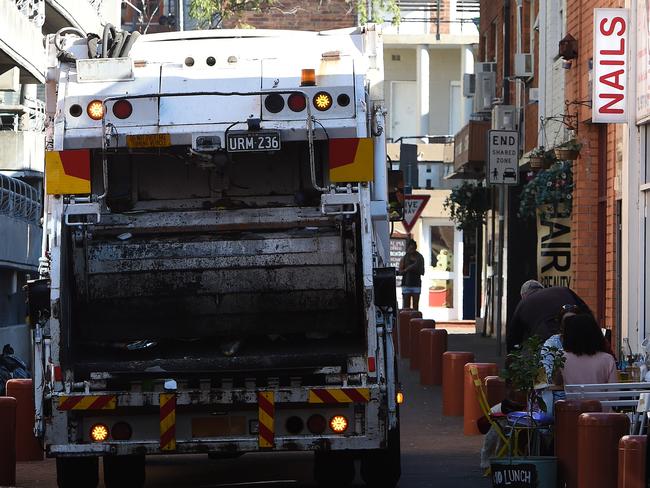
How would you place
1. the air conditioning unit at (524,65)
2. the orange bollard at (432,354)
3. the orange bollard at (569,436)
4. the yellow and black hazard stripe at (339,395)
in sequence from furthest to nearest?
1. the air conditioning unit at (524,65)
2. the orange bollard at (432,354)
3. the orange bollard at (569,436)
4. the yellow and black hazard stripe at (339,395)

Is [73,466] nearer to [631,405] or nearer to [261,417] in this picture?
[261,417]

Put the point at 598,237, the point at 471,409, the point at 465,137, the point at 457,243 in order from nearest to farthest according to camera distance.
Answer: the point at 471,409 < the point at 598,237 < the point at 465,137 < the point at 457,243

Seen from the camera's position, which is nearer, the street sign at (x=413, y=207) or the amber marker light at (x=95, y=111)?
the amber marker light at (x=95, y=111)

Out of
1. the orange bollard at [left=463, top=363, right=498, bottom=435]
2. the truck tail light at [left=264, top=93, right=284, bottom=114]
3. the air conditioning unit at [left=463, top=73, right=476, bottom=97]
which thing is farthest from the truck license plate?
the air conditioning unit at [left=463, top=73, right=476, bottom=97]

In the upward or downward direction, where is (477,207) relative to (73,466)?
upward

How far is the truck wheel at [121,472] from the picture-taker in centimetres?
1202

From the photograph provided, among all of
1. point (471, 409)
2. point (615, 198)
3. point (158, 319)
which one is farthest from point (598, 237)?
point (158, 319)

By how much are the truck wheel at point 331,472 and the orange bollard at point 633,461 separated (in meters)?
3.06

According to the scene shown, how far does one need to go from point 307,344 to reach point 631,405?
2332 millimetres

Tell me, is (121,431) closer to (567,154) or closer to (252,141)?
(252,141)

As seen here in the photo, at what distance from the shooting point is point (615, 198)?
746 inches

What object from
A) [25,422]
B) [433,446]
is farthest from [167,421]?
[433,446]

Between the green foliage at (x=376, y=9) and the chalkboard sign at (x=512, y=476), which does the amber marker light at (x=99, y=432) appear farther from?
the green foliage at (x=376, y=9)

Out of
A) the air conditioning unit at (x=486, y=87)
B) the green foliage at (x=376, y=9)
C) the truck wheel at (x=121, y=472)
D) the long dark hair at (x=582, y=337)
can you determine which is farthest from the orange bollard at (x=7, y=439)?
the green foliage at (x=376, y=9)
